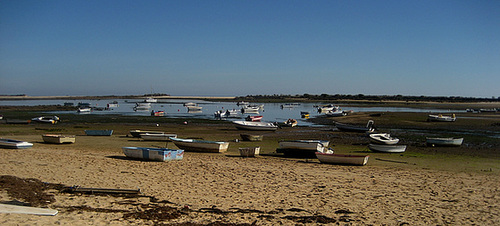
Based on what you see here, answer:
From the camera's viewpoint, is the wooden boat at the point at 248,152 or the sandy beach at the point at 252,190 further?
the wooden boat at the point at 248,152

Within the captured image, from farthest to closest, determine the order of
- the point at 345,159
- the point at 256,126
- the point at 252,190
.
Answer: the point at 256,126
the point at 345,159
the point at 252,190

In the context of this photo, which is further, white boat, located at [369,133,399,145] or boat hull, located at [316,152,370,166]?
white boat, located at [369,133,399,145]

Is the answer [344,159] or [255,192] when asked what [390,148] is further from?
[255,192]

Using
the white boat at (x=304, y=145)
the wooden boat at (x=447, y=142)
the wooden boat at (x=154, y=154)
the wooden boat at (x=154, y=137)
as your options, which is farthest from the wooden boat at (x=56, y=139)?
the wooden boat at (x=447, y=142)

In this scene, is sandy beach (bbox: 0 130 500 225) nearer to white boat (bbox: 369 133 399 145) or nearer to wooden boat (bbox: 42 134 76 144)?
wooden boat (bbox: 42 134 76 144)

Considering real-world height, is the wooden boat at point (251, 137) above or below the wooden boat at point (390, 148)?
below

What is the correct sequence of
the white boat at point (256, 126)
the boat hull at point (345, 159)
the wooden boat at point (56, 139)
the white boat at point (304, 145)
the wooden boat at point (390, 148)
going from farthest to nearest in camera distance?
the white boat at point (256, 126), the wooden boat at point (56, 139), the wooden boat at point (390, 148), the white boat at point (304, 145), the boat hull at point (345, 159)

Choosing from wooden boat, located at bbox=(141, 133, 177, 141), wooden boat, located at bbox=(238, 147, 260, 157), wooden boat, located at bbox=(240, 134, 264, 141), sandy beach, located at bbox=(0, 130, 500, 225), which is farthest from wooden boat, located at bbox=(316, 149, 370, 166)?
wooden boat, located at bbox=(141, 133, 177, 141)

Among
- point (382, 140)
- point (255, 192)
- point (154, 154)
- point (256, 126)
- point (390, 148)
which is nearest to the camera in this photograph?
point (255, 192)

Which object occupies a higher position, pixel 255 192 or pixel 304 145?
pixel 304 145

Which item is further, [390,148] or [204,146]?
[390,148]

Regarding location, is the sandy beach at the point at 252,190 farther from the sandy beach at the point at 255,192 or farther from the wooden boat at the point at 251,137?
the wooden boat at the point at 251,137

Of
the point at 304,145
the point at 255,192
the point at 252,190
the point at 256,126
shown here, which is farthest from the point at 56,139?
the point at 256,126

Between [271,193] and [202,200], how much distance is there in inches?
101
